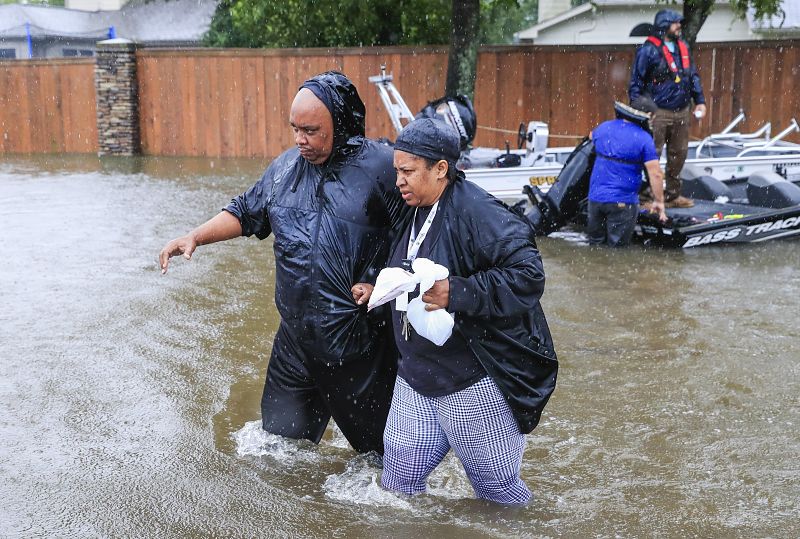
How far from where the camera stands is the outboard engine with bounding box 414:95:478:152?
10.6 meters

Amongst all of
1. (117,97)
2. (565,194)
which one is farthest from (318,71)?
(565,194)

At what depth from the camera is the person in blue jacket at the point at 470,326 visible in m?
3.30

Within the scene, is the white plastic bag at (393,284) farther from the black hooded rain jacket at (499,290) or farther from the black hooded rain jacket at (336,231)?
the black hooded rain jacket at (336,231)

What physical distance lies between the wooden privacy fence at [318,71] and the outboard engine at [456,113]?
20.9 feet

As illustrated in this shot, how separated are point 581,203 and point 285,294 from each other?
6.80 m

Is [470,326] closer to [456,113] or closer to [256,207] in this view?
[256,207]

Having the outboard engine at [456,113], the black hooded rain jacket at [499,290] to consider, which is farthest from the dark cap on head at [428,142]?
the outboard engine at [456,113]

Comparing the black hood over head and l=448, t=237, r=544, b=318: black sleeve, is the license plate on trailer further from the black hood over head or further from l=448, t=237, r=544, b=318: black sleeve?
l=448, t=237, r=544, b=318: black sleeve

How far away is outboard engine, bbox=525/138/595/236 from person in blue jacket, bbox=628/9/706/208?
0.87 meters

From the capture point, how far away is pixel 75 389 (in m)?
5.62

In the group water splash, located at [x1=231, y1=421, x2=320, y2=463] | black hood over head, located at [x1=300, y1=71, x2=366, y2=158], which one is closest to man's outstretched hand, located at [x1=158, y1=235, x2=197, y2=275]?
black hood over head, located at [x1=300, y1=71, x2=366, y2=158]

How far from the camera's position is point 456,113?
10805mm

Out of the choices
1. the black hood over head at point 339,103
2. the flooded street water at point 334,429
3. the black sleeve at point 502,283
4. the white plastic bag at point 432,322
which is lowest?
the flooded street water at point 334,429

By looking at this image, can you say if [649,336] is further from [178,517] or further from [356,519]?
[178,517]
